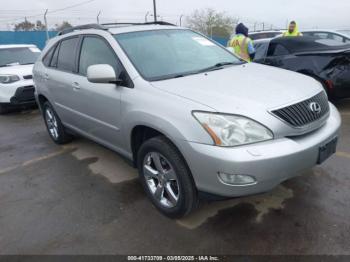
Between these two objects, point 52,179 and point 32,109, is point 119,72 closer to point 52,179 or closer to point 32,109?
point 52,179

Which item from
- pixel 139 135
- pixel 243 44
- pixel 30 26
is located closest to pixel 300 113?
pixel 139 135

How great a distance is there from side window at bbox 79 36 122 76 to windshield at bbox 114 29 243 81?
159 millimetres

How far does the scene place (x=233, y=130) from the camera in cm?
240

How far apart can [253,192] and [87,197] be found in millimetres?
1896

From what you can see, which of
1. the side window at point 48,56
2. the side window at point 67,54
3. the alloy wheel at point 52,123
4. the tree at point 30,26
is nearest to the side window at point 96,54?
the side window at point 67,54

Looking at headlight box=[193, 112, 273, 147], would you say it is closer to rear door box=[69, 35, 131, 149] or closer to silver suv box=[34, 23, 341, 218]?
silver suv box=[34, 23, 341, 218]

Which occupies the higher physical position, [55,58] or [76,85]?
[55,58]

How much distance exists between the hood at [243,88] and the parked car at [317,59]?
2.61m

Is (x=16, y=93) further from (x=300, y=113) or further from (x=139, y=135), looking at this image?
(x=300, y=113)

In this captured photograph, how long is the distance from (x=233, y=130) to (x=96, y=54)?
6.72 ft

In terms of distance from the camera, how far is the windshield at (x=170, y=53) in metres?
3.23

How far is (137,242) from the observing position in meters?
2.73

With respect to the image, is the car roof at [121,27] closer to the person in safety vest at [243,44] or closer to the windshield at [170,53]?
the windshield at [170,53]

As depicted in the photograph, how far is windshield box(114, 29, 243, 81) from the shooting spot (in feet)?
10.6
